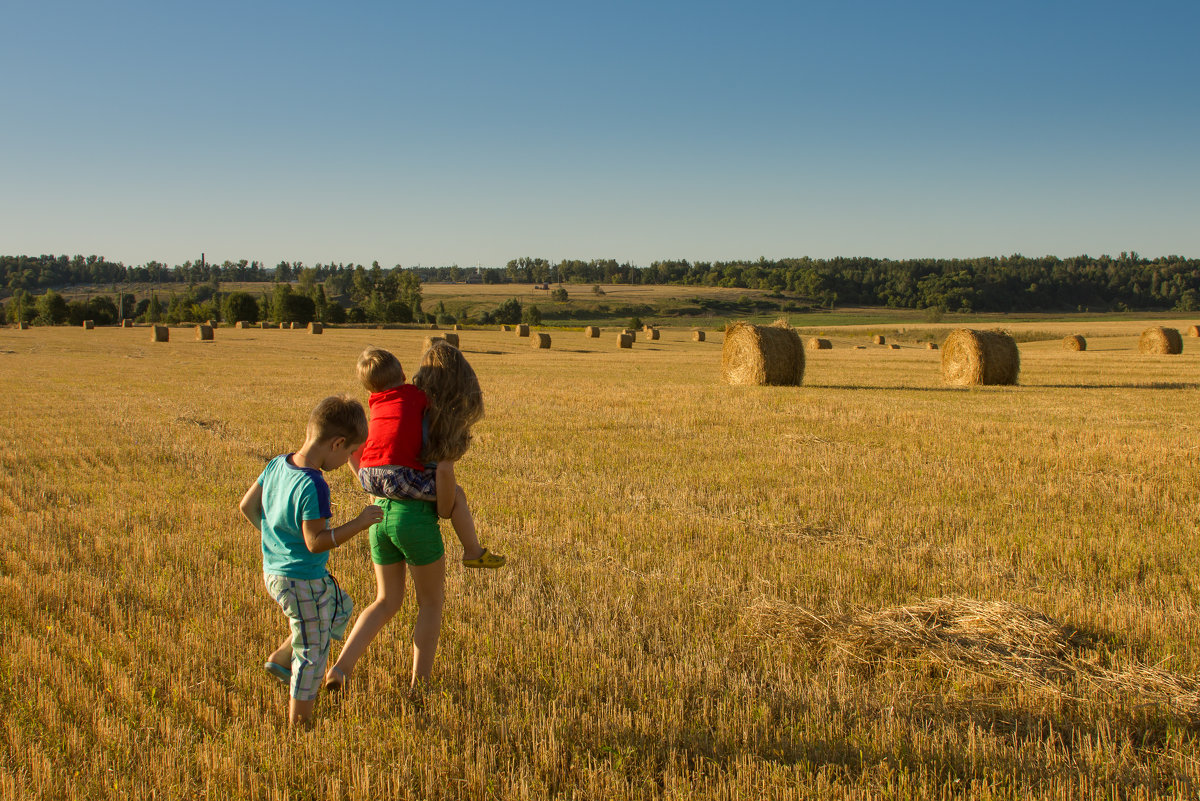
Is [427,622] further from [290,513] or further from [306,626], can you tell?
[290,513]

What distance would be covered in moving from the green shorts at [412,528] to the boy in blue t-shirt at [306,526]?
14cm

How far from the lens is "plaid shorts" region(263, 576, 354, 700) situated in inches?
164

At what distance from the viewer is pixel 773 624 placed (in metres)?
5.40

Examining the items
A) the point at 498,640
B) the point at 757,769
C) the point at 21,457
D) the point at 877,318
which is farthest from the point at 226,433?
the point at 877,318

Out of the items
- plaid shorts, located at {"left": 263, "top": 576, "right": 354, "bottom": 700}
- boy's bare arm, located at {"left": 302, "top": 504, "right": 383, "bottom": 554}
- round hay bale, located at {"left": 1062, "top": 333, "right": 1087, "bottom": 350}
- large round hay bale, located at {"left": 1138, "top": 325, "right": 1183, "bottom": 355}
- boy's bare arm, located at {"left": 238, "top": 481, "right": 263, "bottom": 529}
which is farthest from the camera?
round hay bale, located at {"left": 1062, "top": 333, "right": 1087, "bottom": 350}

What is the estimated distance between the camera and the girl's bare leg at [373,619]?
446 cm

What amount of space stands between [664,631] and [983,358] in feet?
74.7

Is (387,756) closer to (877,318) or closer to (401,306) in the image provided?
(401,306)

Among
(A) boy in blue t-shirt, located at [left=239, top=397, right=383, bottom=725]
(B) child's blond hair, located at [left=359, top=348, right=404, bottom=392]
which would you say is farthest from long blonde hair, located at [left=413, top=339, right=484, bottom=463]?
(A) boy in blue t-shirt, located at [left=239, top=397, right=383, bottom=725]

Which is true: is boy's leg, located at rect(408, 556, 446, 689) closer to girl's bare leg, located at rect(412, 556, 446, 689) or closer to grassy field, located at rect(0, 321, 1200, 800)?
girl's bare leg, located at rect(412, 556, 446, 689)

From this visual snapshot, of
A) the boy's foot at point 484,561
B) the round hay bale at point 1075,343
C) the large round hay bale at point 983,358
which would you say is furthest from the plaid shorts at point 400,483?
the round hay bale at point 1075,343

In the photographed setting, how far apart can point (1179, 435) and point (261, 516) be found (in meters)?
13.9

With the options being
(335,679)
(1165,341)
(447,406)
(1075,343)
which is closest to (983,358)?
(1165,341)

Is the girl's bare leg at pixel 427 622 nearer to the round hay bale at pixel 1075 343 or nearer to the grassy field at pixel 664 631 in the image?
the grassy field at pixel 664 631
